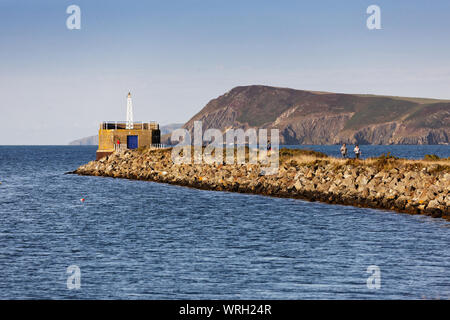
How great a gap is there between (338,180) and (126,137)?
50.8 meters

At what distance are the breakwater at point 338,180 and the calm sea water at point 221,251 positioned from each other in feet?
6.36

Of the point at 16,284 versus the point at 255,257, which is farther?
the point at 255,257

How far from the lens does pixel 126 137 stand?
90812 mm

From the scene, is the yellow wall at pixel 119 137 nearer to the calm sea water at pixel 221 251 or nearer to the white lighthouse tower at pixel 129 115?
the white lighthouse tower at pixel 129 115

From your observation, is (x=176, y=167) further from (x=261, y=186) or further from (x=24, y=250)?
(x=24, y=250)

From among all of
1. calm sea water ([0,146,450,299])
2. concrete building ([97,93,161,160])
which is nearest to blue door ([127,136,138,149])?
concrete building ([97,93,161,160])

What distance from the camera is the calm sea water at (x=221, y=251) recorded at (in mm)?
18750

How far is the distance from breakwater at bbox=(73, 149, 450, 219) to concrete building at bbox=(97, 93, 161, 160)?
1911 centimetres

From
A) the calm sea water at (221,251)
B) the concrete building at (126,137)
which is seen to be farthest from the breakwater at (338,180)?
the concrete building at (126,137)

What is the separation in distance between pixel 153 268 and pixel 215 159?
46.6 meters

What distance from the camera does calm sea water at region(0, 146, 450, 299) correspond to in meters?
18.8

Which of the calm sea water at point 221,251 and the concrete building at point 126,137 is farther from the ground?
the concrete building at point 126,137
